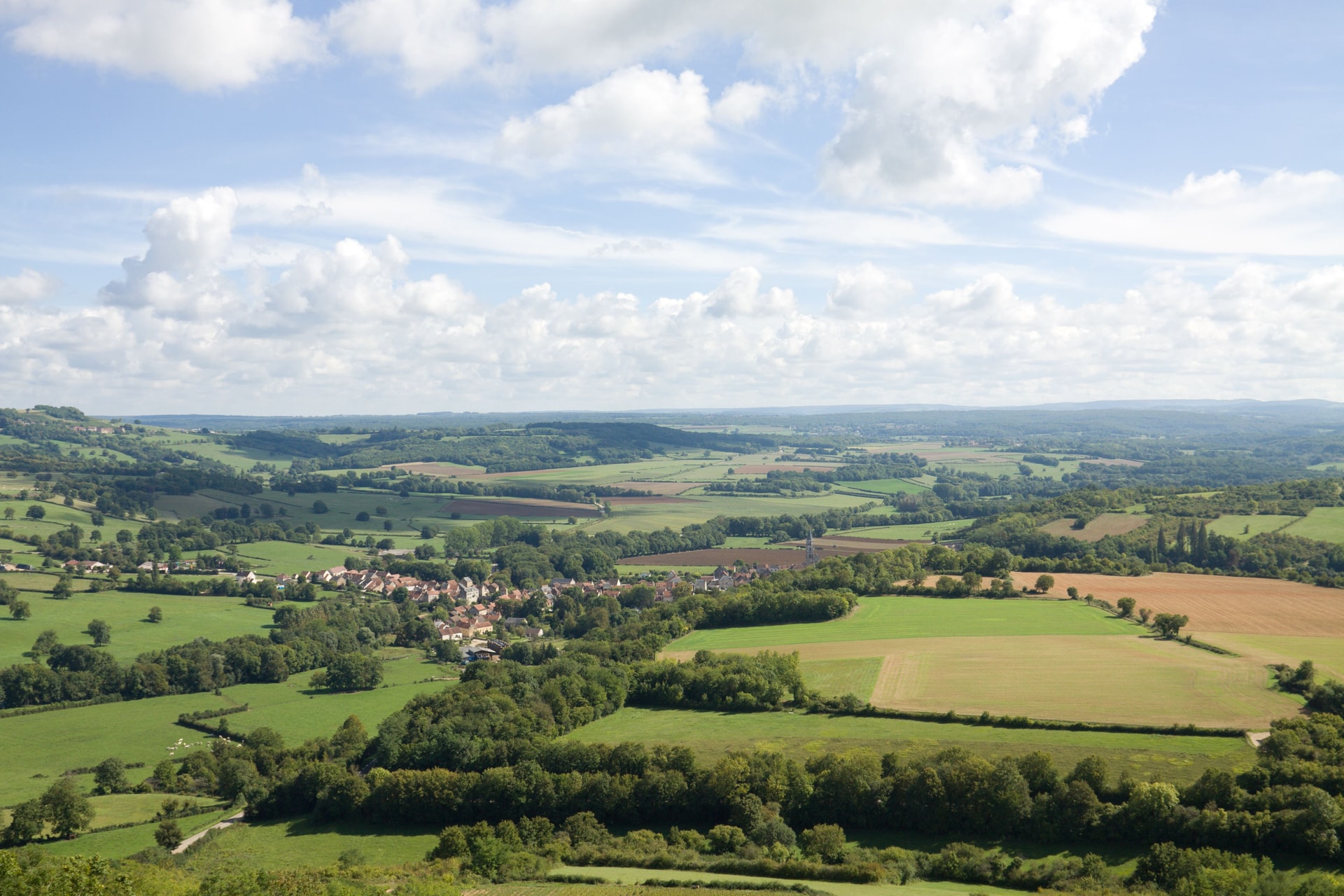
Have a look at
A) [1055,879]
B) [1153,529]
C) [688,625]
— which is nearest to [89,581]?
[688,625]

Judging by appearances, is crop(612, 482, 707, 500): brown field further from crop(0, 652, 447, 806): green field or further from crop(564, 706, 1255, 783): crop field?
crop(564, 706, 1255, 783): crop field

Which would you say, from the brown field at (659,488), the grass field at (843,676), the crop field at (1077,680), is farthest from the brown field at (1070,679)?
the brown field at (659,488)

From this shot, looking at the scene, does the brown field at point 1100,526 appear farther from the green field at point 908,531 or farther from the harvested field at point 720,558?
the harvested field at point 720,558

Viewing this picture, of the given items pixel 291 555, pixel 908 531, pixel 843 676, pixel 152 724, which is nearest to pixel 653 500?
pixel 908 531

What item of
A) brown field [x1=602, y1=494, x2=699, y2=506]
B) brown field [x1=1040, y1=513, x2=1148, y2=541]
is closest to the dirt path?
brown field [x1=1040, y1=513, x2=1148, y2=541]

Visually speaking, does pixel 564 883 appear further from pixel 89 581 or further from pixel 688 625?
pixel 89 581

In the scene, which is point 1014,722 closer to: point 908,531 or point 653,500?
point 908,531
